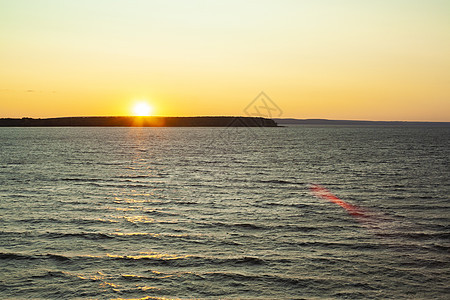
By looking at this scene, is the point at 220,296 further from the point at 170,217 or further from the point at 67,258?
the point at 170,217

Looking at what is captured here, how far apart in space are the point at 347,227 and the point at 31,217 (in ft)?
53.5

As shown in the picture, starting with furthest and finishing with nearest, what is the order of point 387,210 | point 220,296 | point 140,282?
point 387,210 → point 140,282 → point 220,296

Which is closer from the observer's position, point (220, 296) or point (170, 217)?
point (220, 296)

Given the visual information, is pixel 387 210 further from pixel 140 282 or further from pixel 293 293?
pixel 140 282

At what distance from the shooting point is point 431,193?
30.2 metres

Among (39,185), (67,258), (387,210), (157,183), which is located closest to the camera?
(67,258)

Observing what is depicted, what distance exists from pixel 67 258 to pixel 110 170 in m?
32.4

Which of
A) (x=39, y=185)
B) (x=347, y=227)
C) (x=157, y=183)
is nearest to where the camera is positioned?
(x=347, y=227)

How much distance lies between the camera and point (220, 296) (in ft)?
39.2

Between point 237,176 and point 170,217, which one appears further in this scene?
point 237,176

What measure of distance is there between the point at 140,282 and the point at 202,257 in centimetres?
301

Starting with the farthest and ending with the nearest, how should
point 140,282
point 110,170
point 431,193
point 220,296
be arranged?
point 110,170 → point 431,193 → point 140,282 → point 220,296

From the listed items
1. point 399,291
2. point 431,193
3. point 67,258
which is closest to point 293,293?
point 399,291

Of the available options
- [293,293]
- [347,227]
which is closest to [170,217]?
[347,227]
